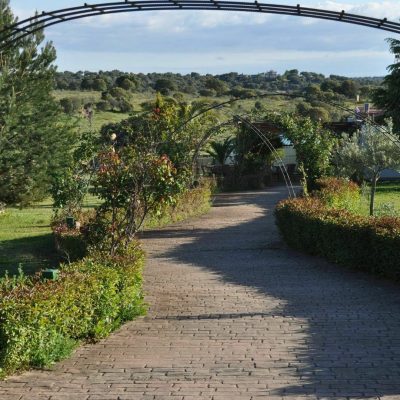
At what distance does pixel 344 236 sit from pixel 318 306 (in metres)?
3.34

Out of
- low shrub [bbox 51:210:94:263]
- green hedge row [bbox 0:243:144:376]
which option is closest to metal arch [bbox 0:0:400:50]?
green hedge row [bbox 0:243:144:376]

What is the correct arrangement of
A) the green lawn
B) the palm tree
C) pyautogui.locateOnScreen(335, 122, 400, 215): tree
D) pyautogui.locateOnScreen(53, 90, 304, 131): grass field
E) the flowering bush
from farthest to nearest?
pyautogui.locateOnScreen(53, 90, 304, 131): grass field → the palm tree → pyautogui.locateOnScreen(335, 122, 400, 215): tree → the green lawn → the flowering bush

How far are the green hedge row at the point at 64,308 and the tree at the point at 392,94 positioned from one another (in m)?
29.5

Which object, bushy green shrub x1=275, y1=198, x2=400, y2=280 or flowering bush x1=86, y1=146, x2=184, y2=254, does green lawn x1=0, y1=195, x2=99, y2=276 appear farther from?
bushy green shrub x1=275, y1=198, x2=400, y2=280

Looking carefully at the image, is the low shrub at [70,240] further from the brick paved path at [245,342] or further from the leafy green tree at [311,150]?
→ the leafy green tree at [311,150]

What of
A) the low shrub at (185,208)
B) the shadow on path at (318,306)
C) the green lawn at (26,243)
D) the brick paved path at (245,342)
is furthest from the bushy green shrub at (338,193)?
the green lawn at (26,243)

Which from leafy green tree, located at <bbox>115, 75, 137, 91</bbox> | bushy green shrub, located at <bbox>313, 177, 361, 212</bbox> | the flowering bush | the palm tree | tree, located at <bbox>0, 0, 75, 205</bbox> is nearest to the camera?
the flowering bush

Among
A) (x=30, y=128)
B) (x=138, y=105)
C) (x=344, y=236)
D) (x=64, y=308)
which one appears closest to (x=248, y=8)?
(x=64, y=308)

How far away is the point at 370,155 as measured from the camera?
21.8 metres

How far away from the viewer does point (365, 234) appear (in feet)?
41.6

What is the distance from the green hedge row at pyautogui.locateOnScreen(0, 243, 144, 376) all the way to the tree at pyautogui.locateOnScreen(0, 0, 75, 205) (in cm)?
1747

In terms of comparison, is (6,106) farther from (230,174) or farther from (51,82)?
(230,174)

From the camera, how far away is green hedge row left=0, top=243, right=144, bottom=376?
6.80m

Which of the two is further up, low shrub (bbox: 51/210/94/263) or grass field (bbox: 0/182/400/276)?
low shrub (bbox: 51/210/94/263)
